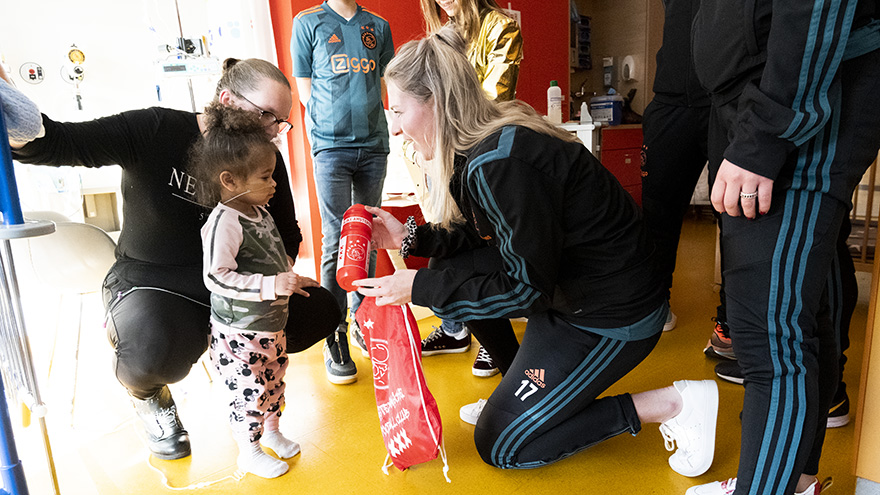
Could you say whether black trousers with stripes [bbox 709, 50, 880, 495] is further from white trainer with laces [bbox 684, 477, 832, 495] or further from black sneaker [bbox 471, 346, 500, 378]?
black sneaker [bbox 471, 346, 500, 378]

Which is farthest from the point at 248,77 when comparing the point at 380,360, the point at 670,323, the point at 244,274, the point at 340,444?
the point at 670,323

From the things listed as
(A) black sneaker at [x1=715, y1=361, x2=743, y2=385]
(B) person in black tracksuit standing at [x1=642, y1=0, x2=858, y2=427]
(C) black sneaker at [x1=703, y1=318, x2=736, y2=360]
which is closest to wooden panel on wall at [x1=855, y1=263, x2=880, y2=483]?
(B) person in black tracksuit standing at [x1=642, y1=0, x2=858, y2=427]

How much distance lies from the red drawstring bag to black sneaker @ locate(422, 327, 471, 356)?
753 millimetres

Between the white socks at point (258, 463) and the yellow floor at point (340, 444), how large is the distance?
0.07 feet

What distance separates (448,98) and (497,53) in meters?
1.01

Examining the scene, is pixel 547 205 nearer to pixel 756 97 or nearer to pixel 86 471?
pixel 756 97

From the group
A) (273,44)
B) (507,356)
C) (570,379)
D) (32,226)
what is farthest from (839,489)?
(273,44)

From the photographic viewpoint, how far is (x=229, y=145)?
4.34ft

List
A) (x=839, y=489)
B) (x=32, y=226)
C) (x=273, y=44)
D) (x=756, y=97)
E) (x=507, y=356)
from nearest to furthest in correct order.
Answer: (x=32, y=226) < (x=756, y=97) < (x=839, y=489) < (x=507, y=356) < (x=273, y=44)

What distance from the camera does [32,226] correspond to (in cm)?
77

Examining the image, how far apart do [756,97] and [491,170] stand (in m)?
0.48

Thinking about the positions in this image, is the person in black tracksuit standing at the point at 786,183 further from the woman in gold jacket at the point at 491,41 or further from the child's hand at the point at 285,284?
the woman in gold jacket at the point at 491,41

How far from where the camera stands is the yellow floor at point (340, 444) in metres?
1.38

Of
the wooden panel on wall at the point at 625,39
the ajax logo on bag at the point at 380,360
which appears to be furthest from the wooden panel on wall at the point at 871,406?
the wooden panel on wall at the point at 625,39
